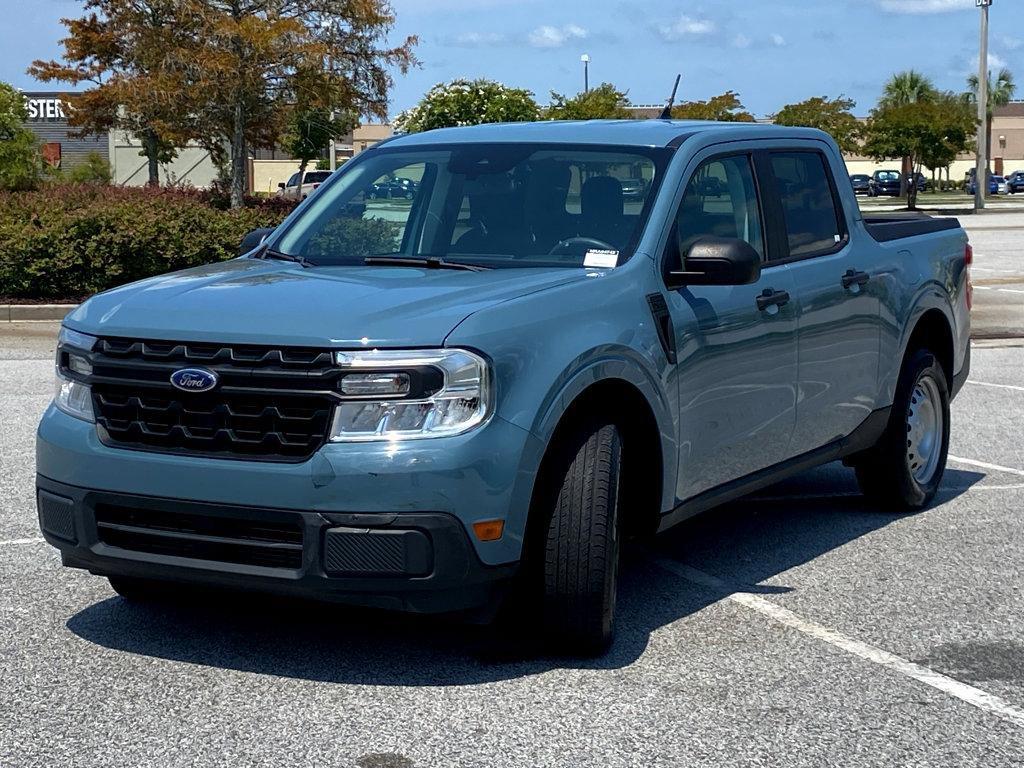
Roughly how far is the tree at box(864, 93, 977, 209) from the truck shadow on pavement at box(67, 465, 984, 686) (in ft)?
218

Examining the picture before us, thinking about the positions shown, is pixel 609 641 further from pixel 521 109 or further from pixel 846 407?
pixel 521 109

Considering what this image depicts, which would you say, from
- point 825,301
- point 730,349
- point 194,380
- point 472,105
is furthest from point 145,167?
point 194,380

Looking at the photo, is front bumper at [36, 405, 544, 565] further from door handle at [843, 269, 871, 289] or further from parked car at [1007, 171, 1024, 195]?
parked car at [1007, 171, 1024, 195]

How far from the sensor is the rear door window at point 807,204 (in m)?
6.89

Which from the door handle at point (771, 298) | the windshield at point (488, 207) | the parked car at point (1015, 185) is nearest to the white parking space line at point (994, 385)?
the door handle at point (771, 298)

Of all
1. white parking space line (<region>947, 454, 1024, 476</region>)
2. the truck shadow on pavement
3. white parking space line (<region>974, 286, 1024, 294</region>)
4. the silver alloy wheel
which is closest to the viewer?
the truck shadow on pavement

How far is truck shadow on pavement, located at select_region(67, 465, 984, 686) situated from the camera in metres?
5.18

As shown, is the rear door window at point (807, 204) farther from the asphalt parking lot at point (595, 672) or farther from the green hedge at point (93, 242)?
the green hedge at point (93, 242)

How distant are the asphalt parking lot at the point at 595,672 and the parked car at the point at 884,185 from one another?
85.8m

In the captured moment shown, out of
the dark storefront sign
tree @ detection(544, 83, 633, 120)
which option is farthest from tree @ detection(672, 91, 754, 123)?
the dark storefront sign

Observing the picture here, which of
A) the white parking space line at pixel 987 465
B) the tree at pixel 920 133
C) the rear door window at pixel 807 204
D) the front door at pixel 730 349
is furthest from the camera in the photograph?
the tree at pixel 920 133

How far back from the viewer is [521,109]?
56312 millimetres

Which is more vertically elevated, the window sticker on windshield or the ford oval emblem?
the window sticker on windshield

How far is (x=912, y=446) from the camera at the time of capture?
311 inches
